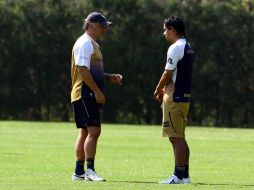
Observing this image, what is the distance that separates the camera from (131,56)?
4834cm

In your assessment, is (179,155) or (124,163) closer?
(179,155)

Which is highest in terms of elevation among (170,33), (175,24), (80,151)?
(175,24)

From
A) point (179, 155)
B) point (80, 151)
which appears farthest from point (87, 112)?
point (179, 155)

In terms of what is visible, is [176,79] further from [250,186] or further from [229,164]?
[229,164]

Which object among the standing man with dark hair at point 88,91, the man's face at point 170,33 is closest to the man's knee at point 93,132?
the standing man with dark hair at point 88,91

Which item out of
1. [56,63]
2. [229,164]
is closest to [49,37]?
[56,63]

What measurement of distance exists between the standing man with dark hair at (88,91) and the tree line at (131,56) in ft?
113

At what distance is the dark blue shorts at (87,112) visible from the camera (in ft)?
41.9

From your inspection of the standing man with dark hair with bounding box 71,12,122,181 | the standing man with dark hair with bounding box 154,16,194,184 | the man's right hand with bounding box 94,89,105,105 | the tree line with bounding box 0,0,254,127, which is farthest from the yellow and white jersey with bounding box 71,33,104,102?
the tree line with bounding box 0,0,254,127

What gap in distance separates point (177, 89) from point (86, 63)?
1229 mm

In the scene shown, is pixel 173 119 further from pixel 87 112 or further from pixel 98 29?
pixel 98 29

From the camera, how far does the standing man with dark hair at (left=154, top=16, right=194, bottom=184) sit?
1257cm

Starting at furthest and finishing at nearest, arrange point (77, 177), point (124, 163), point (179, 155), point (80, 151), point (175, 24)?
point (124, 163), point (80, 151), point (77, 177), point (175, 24), point (179, 155)

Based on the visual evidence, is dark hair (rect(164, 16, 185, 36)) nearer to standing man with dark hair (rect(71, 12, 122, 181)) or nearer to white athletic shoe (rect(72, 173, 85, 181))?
standing man with dark hair (rect(71, 12, 122, 181))
